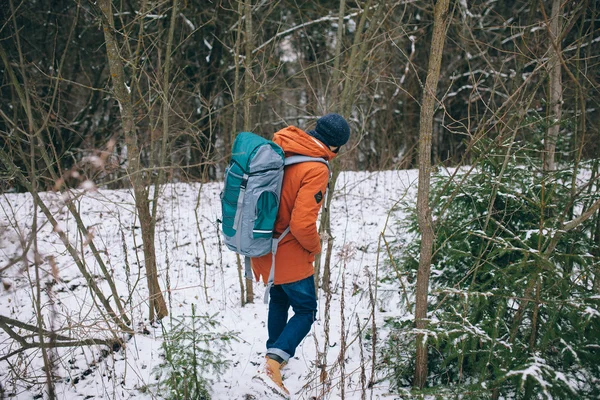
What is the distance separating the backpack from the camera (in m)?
2.53

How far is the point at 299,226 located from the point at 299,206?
126mm

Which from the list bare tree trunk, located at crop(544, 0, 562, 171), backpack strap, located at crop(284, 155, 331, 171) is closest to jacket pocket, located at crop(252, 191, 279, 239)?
backpack strap, located at crop(284, 155, 331, 171)

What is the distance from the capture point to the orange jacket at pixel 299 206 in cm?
253

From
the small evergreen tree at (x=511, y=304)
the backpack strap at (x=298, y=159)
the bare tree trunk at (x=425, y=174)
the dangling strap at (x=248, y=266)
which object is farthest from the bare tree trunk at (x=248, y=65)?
the small evergreen tree at (x=511, y=304)

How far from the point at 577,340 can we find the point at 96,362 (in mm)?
3213

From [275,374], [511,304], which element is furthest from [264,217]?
[511,304]

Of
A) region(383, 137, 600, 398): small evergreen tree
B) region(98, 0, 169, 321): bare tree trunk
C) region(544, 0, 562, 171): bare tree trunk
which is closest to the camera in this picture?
region(544, 0, 562, 171): bare tree trunk

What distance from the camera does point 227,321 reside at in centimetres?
377

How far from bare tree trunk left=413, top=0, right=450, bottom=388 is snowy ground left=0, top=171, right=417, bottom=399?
0.56 feet

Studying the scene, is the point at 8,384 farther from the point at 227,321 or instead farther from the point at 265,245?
the point at 265,245

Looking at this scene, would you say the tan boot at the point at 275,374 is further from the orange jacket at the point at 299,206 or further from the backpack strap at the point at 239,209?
the backpack strap at the point at 239,209

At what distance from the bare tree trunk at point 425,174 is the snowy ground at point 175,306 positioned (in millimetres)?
170

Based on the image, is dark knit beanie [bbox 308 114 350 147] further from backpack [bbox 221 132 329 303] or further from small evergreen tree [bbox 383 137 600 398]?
small evergreen tree [bbox 383 137 600 398]

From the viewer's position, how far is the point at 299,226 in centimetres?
251
